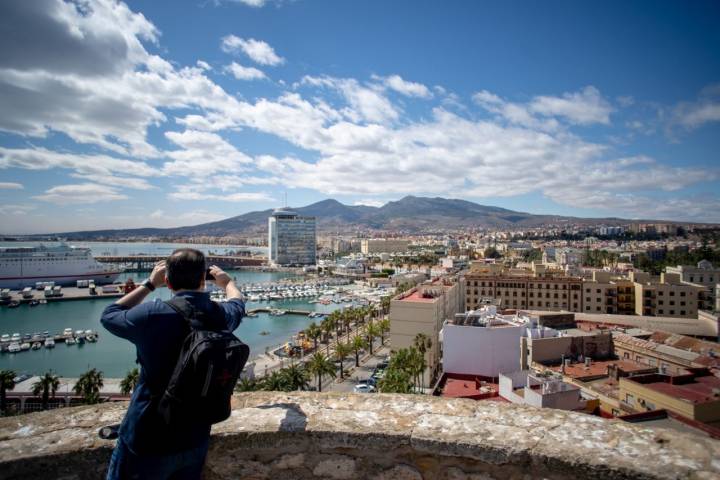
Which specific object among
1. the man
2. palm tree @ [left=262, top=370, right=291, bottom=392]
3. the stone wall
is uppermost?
the man

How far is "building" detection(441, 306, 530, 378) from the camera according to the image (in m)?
16.0

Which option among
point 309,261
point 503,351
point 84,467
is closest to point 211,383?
point 84,467

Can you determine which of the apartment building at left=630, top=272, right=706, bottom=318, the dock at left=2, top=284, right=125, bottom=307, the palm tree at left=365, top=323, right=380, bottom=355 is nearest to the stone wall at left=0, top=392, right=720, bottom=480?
the palm tree at left=365, top=323, right=380, bottom=355

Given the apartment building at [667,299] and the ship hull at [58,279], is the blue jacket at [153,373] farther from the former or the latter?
the ship hull at [58,279]

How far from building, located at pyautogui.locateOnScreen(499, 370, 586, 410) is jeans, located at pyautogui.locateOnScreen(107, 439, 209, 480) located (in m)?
9.90

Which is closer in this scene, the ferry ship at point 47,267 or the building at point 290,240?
the ferry ship at point 47,267

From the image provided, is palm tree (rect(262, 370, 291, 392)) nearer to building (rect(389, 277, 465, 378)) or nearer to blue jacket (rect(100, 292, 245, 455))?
building (rect(389, 277, 465, 378))

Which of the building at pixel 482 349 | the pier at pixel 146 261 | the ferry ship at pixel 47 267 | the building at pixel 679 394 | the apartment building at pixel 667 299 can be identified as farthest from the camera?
the pier at pixel 146 261

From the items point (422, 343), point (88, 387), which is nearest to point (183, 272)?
point (88, 387)

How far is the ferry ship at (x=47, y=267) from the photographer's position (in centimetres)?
5334

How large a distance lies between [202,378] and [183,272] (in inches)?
16.6

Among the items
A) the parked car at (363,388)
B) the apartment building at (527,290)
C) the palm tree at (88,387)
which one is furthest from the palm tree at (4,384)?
the apartment building at (527,290)

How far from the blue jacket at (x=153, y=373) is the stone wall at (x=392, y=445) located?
283mm

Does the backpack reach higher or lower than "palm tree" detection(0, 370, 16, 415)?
higher
